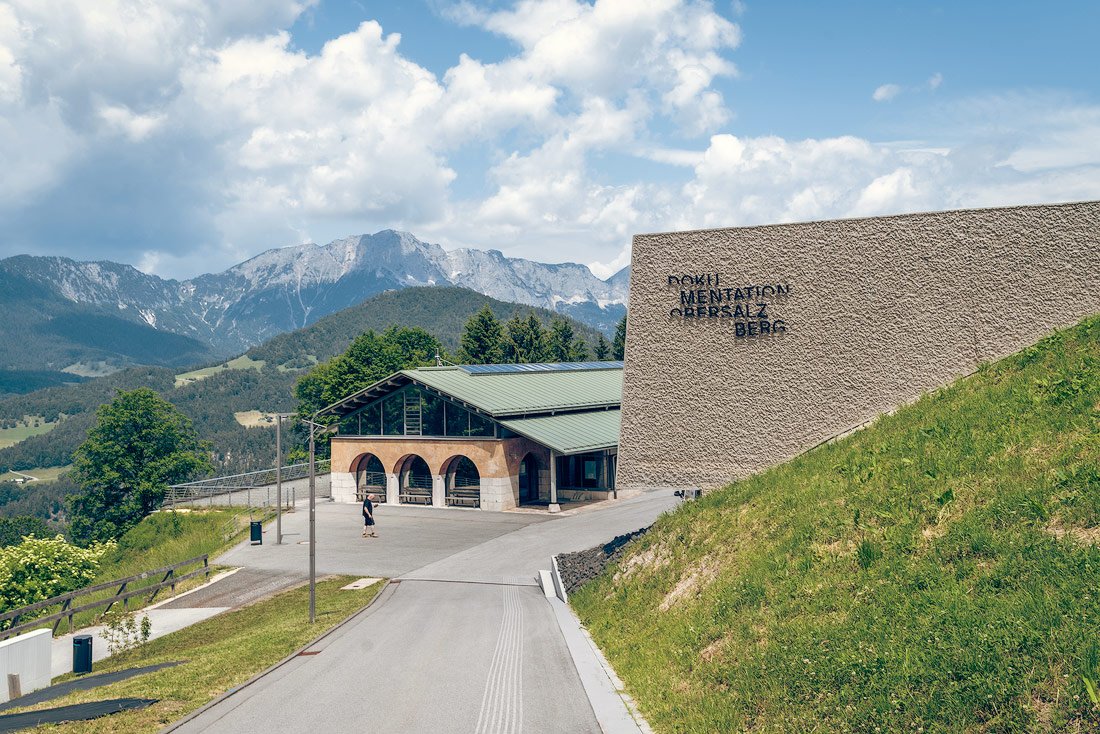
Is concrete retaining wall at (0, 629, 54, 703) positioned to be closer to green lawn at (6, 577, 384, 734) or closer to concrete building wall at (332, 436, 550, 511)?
green lawn at (6, 577, 384, 734)

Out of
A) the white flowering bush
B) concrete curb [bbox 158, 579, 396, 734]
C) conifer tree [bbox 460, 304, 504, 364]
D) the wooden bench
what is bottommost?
the white flowering bush

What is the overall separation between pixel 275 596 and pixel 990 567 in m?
27.1

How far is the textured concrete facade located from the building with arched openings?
76.7 ft

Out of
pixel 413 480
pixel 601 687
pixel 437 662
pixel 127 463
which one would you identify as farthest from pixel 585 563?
pixel 127 463

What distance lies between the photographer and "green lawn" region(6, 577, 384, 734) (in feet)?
51.8

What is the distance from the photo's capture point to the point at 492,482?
5009 centimetres

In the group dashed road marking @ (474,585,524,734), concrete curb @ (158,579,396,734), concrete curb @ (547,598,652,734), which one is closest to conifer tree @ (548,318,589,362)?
concrete curb @ (158,579,396,734)

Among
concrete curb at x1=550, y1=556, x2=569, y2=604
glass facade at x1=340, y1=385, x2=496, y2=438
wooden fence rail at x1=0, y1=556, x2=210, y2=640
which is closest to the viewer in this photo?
concrete curb at x1=550, y1=556, x2=569, y2=604

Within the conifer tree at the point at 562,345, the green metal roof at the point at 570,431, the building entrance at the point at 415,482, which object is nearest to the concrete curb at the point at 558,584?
the green metal roof at the point at 570,431

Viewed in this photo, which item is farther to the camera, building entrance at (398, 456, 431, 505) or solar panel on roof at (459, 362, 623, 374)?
solar panel on roof at (459, 362, 623, 374)

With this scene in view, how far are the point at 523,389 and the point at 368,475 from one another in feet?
40.6

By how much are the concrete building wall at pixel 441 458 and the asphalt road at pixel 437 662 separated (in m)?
10.6

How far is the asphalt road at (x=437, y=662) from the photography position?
15.1 meters

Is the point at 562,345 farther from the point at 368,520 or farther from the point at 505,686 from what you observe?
the point at 505,686
